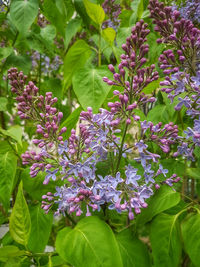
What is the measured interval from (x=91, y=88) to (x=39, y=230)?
0.46 metres

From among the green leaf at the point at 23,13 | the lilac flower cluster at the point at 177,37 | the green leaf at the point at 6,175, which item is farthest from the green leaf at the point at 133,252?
the green leaf at the point at 23,13

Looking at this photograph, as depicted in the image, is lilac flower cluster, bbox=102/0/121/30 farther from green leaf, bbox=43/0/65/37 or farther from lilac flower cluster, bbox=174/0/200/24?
lilac flower cluster, bbox=174/0/200/24

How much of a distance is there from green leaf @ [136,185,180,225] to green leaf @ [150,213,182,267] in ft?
0.16

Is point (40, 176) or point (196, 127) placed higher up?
point (196, 127)

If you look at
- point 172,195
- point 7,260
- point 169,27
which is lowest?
point 7,260

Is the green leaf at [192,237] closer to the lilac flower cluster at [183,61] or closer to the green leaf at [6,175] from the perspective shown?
the lilac flower cluster at [183,61]

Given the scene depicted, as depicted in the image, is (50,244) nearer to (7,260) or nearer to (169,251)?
(7,260)

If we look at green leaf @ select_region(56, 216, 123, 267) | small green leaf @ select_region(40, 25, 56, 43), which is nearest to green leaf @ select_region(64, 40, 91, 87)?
small green leaf @ select_region(40, 25, 56, 43)

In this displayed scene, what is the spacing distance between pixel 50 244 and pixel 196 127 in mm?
1390

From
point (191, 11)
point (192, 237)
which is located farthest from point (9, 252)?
point (191, 11)

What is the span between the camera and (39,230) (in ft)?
2.92

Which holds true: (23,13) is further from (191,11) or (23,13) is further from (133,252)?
(133,252)

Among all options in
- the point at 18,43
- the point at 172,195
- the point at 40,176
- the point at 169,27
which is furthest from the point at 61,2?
the point at 172,195

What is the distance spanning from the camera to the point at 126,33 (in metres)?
1.05
